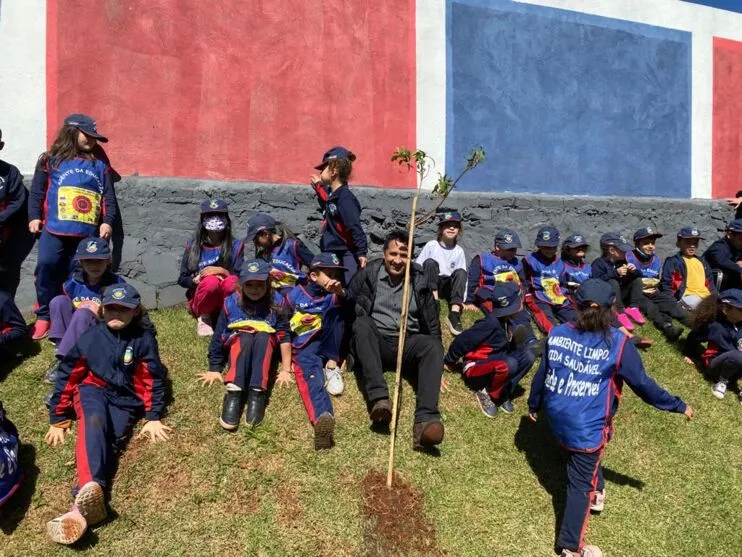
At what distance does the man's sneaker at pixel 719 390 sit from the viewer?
5973mm

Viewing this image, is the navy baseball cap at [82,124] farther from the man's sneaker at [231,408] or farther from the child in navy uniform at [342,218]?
the man's sneaker at [231,408]

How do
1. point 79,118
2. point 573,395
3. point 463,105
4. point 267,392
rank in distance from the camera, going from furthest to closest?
1. point 463,105
2. point 79,118
3. point 267,392
4. point 573,395

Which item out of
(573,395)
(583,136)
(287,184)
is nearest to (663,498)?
(573,395)

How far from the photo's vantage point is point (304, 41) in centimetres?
695

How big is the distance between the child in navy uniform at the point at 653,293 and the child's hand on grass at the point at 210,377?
496cm

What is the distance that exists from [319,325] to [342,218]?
1.25m

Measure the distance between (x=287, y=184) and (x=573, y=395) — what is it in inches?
158

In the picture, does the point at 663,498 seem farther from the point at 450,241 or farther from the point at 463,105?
the point at 463,105

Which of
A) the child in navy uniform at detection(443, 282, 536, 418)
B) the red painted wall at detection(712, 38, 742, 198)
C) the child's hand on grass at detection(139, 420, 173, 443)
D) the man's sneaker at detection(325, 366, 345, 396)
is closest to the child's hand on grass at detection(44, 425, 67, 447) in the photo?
the child's hand on grass at detection(139, 420, 173, 443)

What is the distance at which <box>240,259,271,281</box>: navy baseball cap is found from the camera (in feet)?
15.7

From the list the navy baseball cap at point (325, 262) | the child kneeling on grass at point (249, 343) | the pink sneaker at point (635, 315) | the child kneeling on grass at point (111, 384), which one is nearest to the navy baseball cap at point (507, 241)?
the pink sneaker at point (635, 315)

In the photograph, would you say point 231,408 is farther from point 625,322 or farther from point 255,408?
point 625,322

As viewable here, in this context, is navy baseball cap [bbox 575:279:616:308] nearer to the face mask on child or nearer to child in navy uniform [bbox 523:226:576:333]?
child in navy uniform [bbox 523:226:576:333]

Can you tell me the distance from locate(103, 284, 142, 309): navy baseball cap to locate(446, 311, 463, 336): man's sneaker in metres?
3.29
